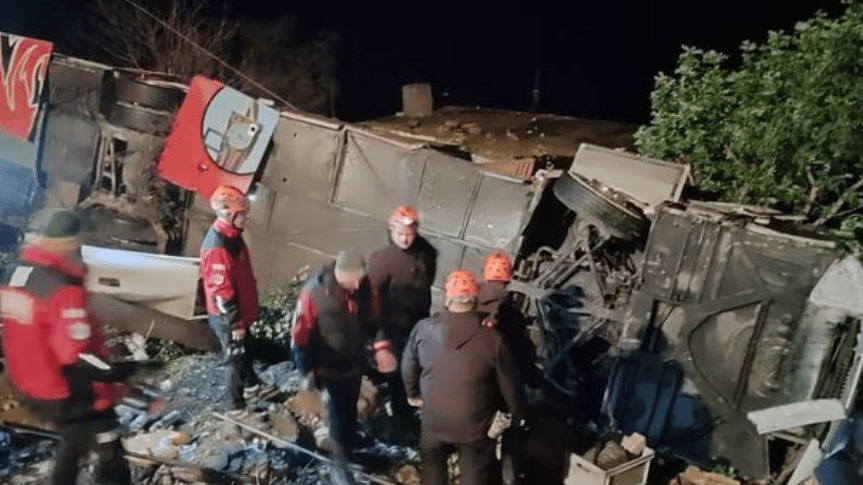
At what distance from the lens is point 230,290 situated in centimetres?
666

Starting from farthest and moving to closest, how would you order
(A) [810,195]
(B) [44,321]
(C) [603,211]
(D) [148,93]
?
(D) [148,93] < (A) [810,195] < (C) [603,211] < (B) [44,321]

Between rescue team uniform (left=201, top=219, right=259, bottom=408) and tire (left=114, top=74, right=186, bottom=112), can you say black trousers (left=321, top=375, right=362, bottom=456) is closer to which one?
rescue team uniform (left=201, top=219, right=259, bottom=408)

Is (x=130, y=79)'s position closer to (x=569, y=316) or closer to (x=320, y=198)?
(x=320, y=198)

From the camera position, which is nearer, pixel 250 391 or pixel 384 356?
pixel 384 356

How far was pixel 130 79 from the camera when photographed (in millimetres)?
10516

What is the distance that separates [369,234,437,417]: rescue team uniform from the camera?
7059 millimetres

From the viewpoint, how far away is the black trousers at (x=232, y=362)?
693 cm

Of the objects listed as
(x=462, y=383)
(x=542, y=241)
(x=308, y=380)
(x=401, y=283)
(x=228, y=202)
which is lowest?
(x=308, y=380)

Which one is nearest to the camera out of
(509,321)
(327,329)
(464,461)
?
(464,461)

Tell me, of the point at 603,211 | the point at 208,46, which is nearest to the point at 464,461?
the point at 603,211

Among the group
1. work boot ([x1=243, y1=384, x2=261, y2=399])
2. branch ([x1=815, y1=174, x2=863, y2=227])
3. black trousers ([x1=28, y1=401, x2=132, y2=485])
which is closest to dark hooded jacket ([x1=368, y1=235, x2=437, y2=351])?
work boot ([x1=243, y1=384, x2=261, y2=399])

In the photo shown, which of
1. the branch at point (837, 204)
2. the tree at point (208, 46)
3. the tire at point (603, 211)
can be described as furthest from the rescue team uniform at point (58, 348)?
the tree at point (208, 46)

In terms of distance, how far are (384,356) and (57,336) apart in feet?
9.32

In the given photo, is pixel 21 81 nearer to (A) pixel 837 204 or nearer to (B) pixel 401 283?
(B) pixel 401 283
